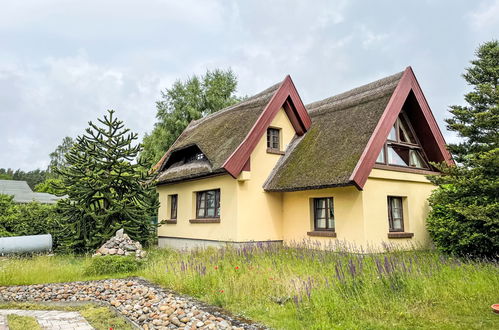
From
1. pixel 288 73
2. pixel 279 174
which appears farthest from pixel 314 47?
pixel 279 174

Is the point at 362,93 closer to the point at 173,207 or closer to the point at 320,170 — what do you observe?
the point at 320,170

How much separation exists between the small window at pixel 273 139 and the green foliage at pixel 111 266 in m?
6.90

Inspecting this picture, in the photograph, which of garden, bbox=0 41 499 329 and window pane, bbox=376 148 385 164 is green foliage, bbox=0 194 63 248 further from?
window pane, bbox=376 148 385 164

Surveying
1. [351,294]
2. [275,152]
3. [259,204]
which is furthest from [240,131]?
[351,294]

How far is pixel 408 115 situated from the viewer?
1273 centimetres

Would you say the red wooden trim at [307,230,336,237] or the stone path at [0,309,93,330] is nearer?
the stone path at [0,309,93,330]

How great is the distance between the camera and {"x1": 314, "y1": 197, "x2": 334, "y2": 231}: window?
1138 cm

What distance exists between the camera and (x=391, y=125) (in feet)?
35.3

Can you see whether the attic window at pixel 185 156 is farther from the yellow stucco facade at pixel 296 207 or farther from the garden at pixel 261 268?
the garden at pixel 261 268

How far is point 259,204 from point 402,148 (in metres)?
5.84

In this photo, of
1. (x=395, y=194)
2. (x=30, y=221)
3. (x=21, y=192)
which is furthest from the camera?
(x=21, y=192)

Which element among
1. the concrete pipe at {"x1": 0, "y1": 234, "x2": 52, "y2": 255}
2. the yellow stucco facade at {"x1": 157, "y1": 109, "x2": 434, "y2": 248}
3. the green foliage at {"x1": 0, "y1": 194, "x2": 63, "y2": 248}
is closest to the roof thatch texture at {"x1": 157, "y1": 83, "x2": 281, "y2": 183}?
the yellow stucco facade at {"x1": 157, "y1": 109, "x2": 434, "y2": 248}

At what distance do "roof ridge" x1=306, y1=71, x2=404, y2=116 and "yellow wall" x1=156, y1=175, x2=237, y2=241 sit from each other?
5.54m

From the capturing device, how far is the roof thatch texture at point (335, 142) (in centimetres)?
1044
